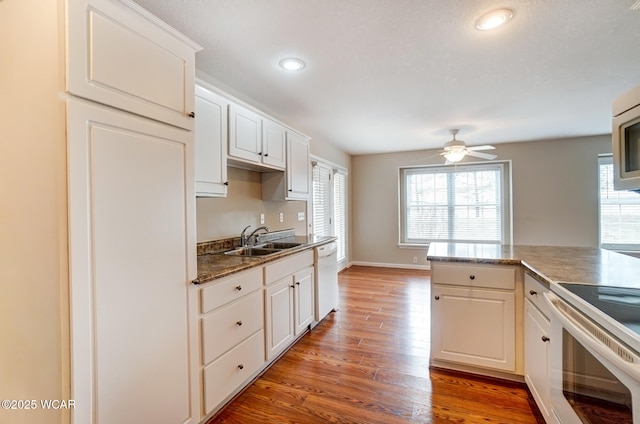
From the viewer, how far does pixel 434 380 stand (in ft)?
7.10

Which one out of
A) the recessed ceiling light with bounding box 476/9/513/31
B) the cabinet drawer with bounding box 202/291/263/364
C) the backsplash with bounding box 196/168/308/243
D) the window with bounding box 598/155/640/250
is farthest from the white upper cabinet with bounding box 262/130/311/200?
the window with bounding box 598/155/640/250

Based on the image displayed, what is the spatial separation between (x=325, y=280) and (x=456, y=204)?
12.0ft

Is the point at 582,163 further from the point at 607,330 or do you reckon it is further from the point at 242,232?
the point at 242,232

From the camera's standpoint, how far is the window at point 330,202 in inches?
189

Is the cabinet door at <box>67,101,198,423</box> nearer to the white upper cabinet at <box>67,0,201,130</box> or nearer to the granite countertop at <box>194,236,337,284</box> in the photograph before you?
the white upper cabinet at <box>67,0,201,130</box>

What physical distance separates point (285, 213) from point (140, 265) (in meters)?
2.51

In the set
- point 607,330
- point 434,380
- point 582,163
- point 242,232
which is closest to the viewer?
point 607,330

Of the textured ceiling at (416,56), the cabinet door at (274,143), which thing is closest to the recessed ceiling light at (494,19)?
the textured ceiling at (416,56)

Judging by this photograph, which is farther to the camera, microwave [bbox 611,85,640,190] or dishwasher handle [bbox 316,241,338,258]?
dishwasher handle [bbox 316,241,338,258]

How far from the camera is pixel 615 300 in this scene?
1229 millimetres

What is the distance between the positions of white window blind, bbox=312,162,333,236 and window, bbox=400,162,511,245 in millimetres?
1752

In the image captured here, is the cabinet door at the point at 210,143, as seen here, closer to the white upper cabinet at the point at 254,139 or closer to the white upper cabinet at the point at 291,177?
the white upper cabinet at the point at 254,139

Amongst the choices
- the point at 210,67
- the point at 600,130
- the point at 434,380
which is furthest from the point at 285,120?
the point at 600,130

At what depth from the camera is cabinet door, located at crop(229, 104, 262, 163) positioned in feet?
7.64
